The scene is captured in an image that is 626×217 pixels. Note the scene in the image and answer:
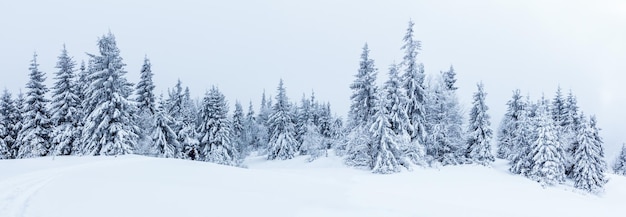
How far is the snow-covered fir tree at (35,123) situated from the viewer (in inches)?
1307

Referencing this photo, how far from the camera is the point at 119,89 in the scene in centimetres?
3173

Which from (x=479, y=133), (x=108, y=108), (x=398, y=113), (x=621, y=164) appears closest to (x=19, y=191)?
(x=108, y=108)

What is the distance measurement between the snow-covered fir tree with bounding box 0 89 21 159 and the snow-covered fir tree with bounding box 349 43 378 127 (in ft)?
104

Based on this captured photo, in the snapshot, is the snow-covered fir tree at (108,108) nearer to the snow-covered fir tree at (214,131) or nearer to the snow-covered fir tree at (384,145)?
the snow-covered fir tree at (214,131)

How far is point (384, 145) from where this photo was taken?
2967 cm

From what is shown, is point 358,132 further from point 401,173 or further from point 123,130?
point 123,130

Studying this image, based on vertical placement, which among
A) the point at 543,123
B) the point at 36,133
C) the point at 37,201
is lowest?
the point at 37,201

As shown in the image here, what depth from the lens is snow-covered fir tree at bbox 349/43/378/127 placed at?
117 feet

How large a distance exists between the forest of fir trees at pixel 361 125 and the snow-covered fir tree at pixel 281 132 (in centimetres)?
1024

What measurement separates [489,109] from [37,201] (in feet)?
131

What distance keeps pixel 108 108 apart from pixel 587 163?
4246 cm

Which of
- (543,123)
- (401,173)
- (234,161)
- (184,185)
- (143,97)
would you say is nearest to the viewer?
(184,185)

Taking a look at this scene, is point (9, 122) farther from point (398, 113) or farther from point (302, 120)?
point (302, 120)

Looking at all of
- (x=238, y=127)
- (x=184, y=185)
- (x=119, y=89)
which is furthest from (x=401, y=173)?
(x=238, y=127)
